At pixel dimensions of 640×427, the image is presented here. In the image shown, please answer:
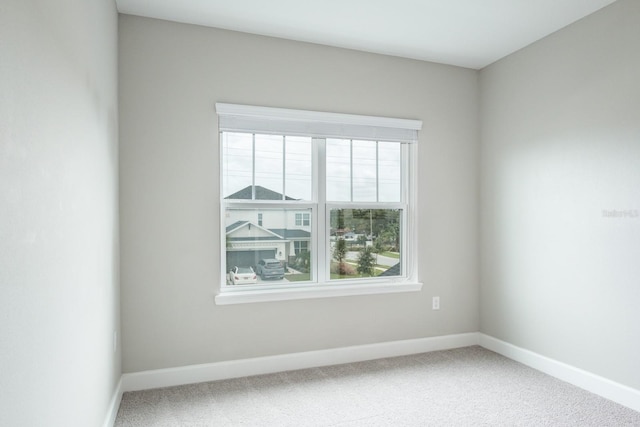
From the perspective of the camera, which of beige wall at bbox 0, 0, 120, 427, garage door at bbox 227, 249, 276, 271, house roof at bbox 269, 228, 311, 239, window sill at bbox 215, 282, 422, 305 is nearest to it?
beige wall at bbox 0, 0, 120, 427

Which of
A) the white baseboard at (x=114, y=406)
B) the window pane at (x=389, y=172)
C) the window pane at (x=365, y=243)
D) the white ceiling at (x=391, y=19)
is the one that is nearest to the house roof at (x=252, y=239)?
the window pane at (x=365, y=243)

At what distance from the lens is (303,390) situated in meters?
3.02

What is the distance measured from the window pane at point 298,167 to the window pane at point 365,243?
0.33 meters

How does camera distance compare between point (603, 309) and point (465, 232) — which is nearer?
point (603, 309)

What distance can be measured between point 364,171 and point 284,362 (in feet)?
5.82

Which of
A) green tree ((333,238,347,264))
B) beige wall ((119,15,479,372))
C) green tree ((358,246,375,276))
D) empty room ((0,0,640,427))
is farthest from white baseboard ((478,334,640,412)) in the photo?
green tree ((333,238,347,264))

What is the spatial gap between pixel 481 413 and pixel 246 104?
274 centimetres

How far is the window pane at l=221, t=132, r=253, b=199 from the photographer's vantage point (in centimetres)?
333

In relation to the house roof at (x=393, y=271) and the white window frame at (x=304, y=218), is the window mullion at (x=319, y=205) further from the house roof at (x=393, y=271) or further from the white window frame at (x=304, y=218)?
the house roof at (x=393, y=271)

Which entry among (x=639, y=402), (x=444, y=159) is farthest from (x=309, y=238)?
(x=639, y=402)

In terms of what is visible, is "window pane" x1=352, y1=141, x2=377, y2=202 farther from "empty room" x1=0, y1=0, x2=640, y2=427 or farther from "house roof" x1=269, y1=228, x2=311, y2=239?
"house roof" x1=269, y1=228, x2=311, y2=239

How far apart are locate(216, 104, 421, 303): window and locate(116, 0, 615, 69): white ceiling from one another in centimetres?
62

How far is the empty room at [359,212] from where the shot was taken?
2.73m

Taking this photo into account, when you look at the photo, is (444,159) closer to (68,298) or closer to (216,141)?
(216,141)
